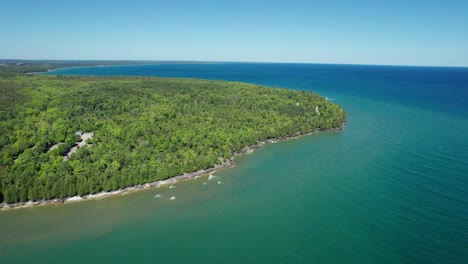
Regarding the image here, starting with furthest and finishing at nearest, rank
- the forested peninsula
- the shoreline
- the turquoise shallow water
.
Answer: the forested peninsula, the shoreline, the turquoise shallow water

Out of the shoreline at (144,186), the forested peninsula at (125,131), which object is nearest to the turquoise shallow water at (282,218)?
the shoreline at (144,186)

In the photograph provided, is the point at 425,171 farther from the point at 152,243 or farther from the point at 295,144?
the point at 152,243

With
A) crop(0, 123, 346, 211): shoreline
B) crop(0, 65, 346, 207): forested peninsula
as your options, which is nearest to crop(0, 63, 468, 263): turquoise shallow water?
crop(0, 123, 346, 211): shoreline

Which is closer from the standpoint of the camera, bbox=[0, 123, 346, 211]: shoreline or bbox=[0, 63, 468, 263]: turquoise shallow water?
bbox=[0, 63, 468, 263]: turquoise shallow water

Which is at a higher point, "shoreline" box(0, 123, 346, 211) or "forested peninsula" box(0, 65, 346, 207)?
"forested peninsula" box(0, 65, 346, 207)

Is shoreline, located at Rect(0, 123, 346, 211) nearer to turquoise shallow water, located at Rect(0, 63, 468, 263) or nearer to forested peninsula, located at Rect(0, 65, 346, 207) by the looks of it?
forested peninsula, located at Rect(0, 65, 346, 207)

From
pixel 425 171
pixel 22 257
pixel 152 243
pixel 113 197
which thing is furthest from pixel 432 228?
pixel 22 257

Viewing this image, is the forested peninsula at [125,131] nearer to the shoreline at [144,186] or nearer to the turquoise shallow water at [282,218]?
the shoreline at [144,186]
